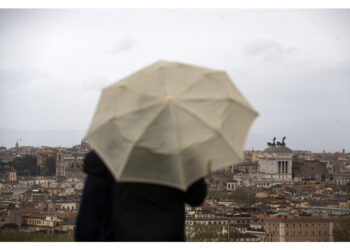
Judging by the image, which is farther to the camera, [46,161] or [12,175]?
[46,161]

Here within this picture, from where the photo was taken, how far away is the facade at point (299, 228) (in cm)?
1298

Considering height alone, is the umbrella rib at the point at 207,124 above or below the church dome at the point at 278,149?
below

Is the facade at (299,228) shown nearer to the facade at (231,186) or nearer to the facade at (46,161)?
the facade at (231,186)

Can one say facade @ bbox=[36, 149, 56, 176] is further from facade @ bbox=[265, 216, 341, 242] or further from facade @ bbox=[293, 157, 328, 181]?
facade @ bbox=[265, 216, 341, 242]

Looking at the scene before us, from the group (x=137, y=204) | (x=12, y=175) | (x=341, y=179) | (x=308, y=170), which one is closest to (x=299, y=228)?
(x=137, y=204)

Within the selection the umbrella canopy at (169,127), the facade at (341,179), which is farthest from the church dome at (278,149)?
the umbrella canopy at (169,127)

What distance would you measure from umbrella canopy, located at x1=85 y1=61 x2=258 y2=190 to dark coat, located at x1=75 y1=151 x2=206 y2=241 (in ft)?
0.11

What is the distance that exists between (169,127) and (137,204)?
0.63ft

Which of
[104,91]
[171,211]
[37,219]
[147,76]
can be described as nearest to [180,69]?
[147,76]

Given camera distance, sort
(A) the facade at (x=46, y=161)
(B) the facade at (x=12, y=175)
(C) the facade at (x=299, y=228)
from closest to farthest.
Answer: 1. (C) the facade at (x=299, y=228)
2. (B) the facade at (x=12, y=175)
3. (A) the facade at (x=46, y=161)

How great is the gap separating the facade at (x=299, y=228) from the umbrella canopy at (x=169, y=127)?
11.8m

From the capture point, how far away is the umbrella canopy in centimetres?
130

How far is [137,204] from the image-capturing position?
1.33 metres

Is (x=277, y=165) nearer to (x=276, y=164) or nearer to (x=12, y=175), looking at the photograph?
(x=276, y=164)
